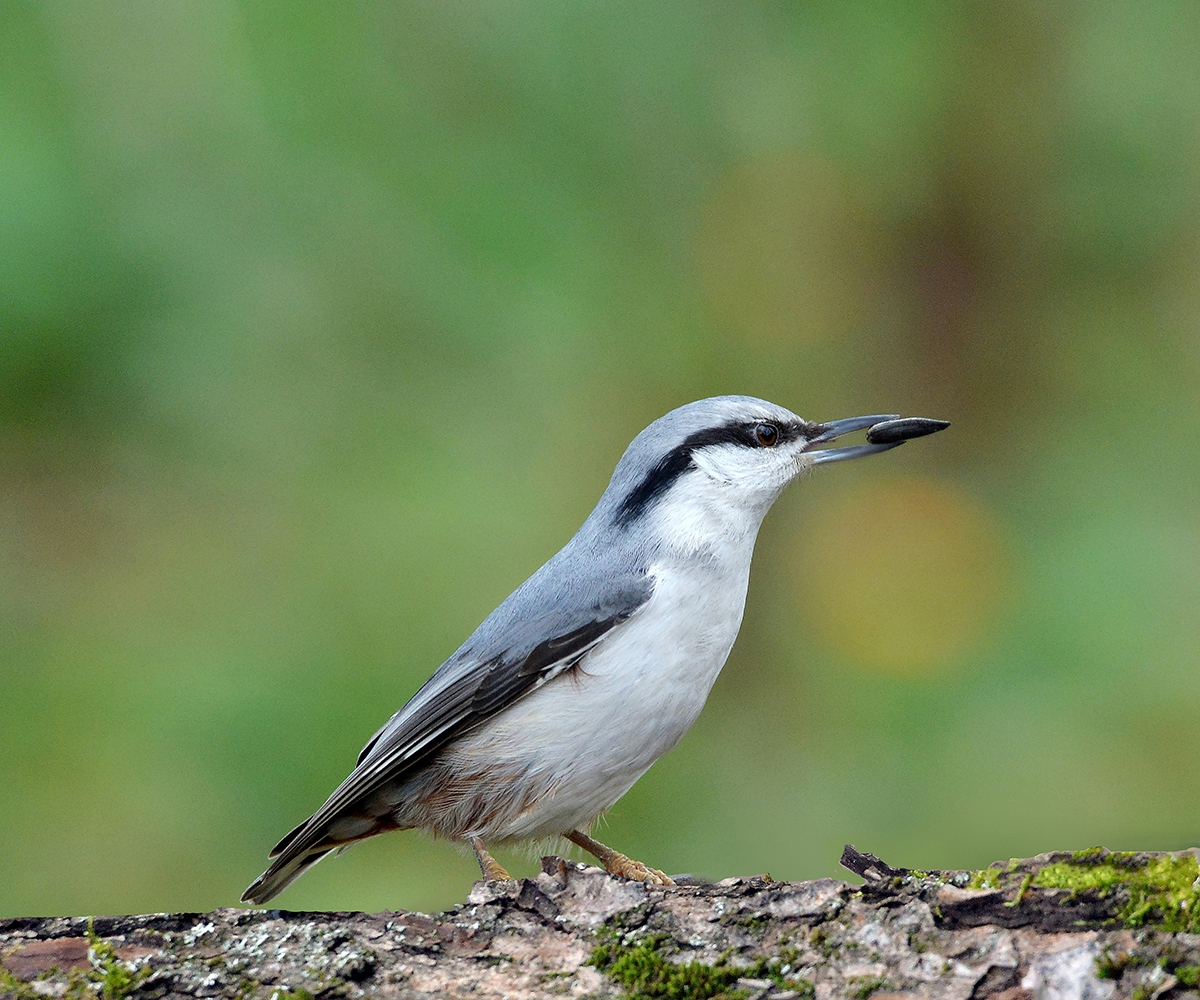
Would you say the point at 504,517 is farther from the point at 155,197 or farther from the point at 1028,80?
the point at 1028,80

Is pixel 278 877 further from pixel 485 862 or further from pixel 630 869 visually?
pixel 630 869

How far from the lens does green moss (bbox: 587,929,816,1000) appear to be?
74.0 inches

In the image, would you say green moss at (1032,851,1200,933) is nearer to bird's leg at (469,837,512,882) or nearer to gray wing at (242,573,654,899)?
gray wing at (242,573,654,899)

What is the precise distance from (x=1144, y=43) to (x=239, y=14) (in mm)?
3282

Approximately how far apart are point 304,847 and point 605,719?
846 mm

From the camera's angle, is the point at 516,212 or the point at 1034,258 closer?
the point at 516,212

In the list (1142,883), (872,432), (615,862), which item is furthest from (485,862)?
(1142,883)

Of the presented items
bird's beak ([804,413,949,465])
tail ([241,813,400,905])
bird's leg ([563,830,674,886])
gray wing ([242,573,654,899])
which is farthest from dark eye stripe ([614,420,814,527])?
tail ([241,813,400,905])

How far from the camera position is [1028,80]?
4750 millimetres

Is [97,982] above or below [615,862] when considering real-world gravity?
above

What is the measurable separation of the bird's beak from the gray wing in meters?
0.73

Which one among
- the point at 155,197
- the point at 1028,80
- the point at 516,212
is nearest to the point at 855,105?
the point at 1028,80

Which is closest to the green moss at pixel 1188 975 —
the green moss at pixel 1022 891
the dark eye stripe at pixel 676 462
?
the green moss at pixel 1022 891

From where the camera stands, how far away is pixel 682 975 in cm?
190
